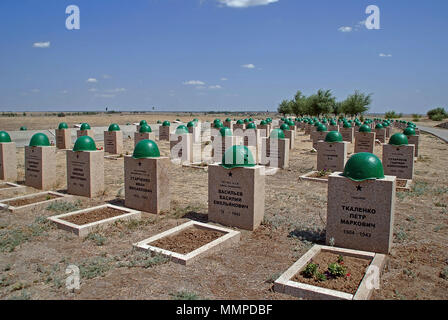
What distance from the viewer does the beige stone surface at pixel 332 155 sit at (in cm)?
1308

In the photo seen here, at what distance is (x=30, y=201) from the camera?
8914 millimetres

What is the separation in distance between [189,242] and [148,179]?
8.01ft

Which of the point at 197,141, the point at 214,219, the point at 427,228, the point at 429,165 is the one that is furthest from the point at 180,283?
the point at 197,141

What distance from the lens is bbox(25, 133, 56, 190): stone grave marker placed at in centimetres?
1068

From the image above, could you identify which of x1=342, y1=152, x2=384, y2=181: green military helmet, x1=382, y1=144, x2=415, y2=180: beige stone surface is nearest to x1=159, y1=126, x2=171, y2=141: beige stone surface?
x1=382, y1=144, x2=415, y2=180: beige stone surface

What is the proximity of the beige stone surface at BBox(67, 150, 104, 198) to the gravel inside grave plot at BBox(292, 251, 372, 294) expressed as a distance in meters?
6.30

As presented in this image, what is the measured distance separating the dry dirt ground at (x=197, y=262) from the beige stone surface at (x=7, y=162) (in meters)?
4.35

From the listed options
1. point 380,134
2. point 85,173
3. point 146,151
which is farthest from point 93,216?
point 380,134

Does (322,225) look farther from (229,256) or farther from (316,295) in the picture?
(316,295)

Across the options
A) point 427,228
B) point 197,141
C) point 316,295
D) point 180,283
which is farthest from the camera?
point 197,141

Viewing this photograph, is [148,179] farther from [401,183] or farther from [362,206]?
[401,183]

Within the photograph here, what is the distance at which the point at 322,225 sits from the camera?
7258mm

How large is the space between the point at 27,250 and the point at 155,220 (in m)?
2.45

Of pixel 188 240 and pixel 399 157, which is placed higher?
pixel 399 157
